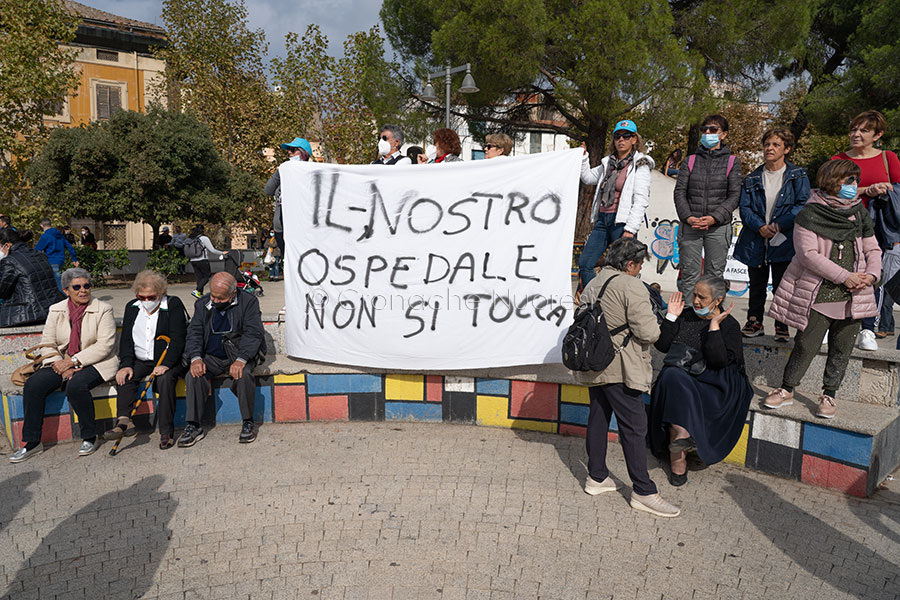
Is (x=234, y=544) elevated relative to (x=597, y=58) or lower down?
lower down

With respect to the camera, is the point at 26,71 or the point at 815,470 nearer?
the point at 815,470

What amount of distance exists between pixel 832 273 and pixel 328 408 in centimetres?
370

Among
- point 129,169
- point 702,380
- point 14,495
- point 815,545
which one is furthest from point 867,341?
point 129,169

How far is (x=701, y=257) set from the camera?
5.07m

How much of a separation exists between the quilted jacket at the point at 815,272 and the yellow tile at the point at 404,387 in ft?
8.71

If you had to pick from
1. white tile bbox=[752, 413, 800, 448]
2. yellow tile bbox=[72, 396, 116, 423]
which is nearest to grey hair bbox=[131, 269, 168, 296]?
yellow tile bbox=[72, 396, 116, 423]

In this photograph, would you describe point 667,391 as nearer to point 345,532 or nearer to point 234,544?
point 345,532

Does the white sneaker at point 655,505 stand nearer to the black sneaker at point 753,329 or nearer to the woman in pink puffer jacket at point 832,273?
the woman in pink puffer jacket at point 832,273

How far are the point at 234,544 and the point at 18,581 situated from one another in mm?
958

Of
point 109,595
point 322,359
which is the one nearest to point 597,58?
point 322,359

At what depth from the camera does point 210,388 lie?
16.2ft

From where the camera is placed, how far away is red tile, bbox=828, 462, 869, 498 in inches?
151

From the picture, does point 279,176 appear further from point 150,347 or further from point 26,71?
point 26,71

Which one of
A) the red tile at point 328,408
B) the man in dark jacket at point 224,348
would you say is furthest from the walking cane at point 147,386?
the red tile at point 328,408
